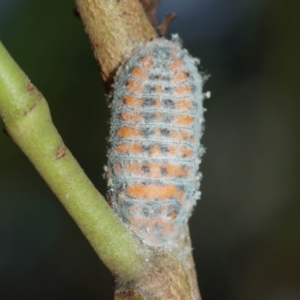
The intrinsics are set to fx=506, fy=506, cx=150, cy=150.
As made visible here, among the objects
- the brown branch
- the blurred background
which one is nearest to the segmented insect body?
the brown branch

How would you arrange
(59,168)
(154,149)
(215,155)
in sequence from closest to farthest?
(59,168) → (154,149) → (215,155)

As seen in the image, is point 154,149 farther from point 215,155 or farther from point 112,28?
point 215,155

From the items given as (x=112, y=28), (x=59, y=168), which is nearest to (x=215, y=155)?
(x=112, y=28)

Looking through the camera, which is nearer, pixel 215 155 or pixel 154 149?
pixel 154 149

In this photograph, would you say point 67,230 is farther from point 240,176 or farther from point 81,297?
point 240,176

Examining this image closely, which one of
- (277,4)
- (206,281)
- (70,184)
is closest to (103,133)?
(206,281)

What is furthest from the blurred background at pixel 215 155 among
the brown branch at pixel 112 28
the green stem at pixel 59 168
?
the green stem at pixel 59 168

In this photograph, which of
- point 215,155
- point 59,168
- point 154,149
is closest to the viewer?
point 59,168

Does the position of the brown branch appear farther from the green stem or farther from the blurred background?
the blurred background
